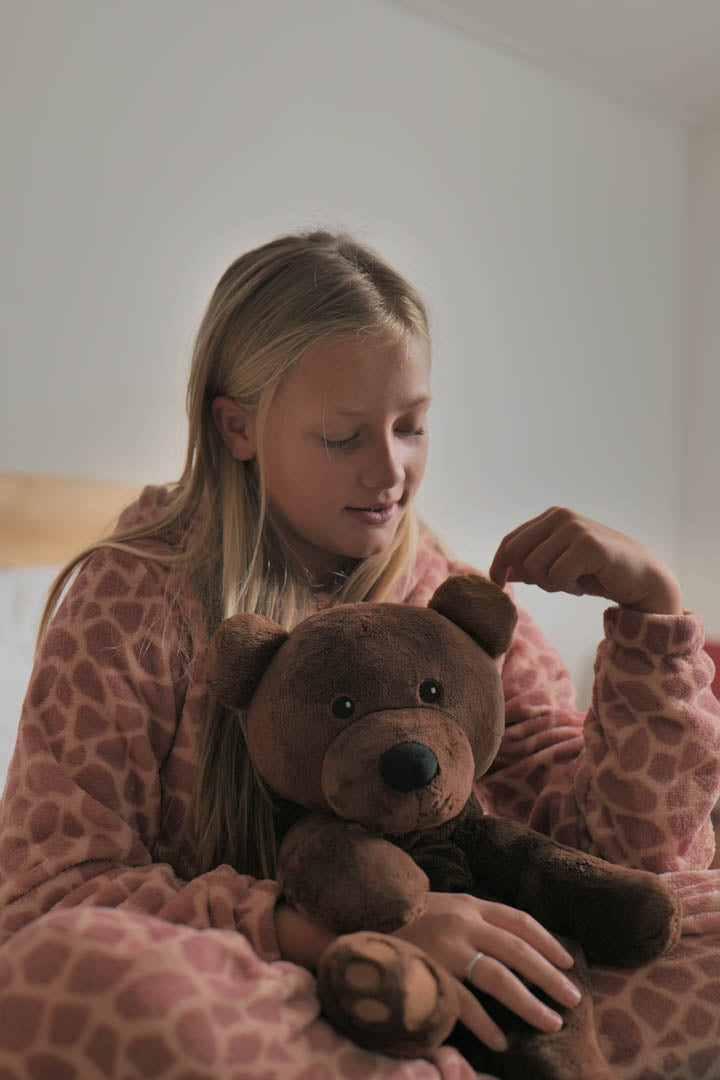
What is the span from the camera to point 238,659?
794 millimetres

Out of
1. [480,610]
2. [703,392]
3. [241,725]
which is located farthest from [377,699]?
[703,392]

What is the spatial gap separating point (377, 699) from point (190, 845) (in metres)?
0.31

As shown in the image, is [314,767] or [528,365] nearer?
[314,767]

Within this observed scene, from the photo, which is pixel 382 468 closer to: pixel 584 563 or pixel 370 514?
pixel 370 514

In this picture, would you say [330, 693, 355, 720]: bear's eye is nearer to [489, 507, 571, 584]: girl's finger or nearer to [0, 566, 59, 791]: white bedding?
[489, 507, 571, 584]: girl's finger

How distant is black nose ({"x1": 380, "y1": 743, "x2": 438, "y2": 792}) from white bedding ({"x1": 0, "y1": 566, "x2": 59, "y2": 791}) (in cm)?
87

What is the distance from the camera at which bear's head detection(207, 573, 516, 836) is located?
0.70 meters

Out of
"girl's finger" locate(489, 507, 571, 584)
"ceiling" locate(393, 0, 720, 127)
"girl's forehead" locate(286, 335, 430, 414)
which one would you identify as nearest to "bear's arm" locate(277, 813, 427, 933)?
"girl's finger" locate(489, 507, 571, 584)

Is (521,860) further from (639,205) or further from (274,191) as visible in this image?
(639,205)

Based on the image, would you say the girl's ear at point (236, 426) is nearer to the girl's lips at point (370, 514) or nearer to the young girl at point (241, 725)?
the young girl at point (241, 725)

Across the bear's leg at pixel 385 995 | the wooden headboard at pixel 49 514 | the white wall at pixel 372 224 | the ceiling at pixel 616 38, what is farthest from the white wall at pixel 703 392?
the bear's leg at pixel 385 995

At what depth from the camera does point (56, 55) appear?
6.07ft

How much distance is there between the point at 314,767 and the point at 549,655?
505 millimetres

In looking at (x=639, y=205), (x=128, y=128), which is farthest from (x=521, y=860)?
(x=639, y=205)
